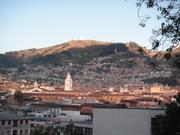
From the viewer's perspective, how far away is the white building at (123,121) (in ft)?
108

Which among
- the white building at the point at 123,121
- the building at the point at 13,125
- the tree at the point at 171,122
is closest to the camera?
the tree at the point at 171,122

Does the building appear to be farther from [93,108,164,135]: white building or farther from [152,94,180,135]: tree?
[152,94,180,135]: tree

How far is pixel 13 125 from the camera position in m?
49.5

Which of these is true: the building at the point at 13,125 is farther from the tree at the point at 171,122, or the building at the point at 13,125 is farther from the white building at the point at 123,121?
the tree at the point at 171,122

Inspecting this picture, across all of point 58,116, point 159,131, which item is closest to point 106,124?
point 159,131

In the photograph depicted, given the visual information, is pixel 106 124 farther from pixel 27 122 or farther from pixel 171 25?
pixel 171 25

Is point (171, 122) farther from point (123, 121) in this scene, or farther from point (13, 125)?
point (13, 125)

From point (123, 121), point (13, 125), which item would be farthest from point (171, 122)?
point (13, 125)

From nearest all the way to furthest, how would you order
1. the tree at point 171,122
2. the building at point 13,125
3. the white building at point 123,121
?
1. the tree at point 171,122
2. the white building at point 123,121
3. the building at point 13,125

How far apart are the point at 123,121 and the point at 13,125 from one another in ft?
60.9

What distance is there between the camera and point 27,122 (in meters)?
51.8

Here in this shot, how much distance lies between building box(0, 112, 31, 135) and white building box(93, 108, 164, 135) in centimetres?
1455

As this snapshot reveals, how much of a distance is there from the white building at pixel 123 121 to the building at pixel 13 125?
573 inches

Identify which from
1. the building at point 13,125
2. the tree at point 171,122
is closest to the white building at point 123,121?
the tree at point 171,122
